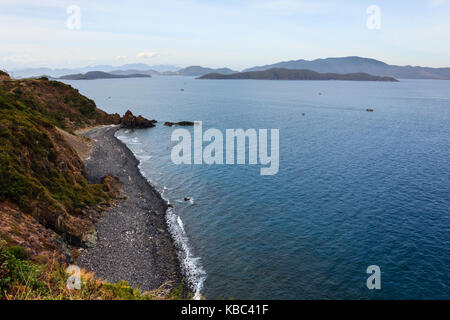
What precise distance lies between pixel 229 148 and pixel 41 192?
5256 cm

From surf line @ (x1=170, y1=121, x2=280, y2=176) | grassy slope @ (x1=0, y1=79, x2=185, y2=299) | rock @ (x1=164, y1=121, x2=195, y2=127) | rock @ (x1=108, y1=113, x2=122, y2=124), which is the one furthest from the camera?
rock @ (x1=164, y1=121, x2=195, y2=127)

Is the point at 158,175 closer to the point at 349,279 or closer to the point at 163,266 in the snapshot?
the point at 163,266

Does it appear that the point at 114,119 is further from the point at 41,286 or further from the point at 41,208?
the point at 41,286

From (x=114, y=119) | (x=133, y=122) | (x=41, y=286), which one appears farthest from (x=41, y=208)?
(x=114, y=119)

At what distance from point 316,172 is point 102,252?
137ft

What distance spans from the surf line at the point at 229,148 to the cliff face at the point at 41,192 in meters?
26.0

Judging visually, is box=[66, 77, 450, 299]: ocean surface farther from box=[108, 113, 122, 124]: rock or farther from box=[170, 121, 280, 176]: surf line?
box=[108, 113, 122, 124]: rock

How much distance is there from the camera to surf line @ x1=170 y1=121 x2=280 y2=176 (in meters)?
67.5

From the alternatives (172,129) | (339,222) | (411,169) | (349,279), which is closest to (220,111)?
Result: (172,129)

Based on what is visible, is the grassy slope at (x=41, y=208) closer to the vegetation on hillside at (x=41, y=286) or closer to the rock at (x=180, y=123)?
the vegetation on hillside at (x=41, y=286)

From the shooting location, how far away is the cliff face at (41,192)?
26031mm

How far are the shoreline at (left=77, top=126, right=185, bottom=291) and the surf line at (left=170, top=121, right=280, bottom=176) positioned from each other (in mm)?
17463

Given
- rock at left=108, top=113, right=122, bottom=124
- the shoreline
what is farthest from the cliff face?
rock at left=108, top=113, right=122, bottom=124
